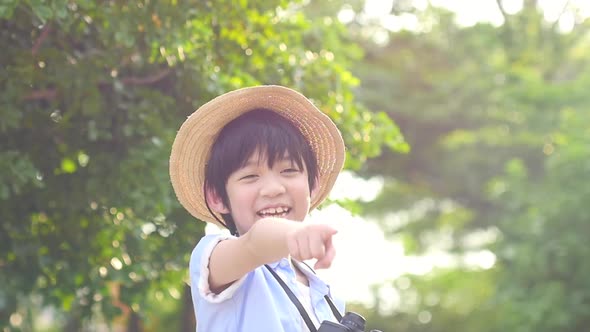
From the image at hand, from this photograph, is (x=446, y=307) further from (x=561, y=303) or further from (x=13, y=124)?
(x=13, y=124)

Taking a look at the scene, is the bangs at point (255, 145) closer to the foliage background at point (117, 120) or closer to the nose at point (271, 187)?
the nose at point (271, 187)

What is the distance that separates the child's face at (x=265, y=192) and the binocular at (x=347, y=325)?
0.31 m

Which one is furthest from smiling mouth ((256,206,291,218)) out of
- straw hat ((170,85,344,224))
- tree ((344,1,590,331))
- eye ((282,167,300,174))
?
tree ((344,1,590,331))

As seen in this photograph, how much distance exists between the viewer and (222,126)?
256 cm

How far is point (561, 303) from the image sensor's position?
9.65 metres

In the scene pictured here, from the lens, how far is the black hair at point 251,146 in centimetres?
242

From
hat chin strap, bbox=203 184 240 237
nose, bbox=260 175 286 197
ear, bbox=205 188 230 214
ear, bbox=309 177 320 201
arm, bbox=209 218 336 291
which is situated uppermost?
ear, bbox=309 177 320 201

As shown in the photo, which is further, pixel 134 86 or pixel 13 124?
pixel 134 86

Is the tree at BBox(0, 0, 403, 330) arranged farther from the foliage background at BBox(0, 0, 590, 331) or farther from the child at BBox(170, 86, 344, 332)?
the child at BBox(170, 86, 344, 332)

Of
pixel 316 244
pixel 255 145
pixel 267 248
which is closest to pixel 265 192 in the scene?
pixel 255 145

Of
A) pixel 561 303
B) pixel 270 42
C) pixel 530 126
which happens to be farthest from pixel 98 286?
pixel 530 126

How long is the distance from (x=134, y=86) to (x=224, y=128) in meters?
2.30

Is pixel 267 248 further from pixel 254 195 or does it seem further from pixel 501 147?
pixel 501 147

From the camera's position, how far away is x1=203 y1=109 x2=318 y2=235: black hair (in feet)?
7.95
